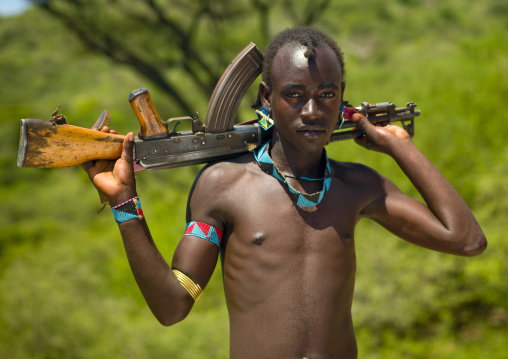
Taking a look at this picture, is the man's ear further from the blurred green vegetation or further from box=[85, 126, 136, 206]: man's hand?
the blurred green vegetation

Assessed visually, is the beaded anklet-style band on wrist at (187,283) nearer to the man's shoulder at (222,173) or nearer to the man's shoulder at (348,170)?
the man's shoulder at (222,173)

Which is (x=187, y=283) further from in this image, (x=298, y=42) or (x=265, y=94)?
(x=298, y=42)

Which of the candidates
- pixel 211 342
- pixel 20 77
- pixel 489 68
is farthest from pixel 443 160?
pixel 20 77

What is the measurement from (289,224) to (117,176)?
2.57 ft

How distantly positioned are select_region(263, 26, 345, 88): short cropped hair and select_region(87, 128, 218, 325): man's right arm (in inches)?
27.7

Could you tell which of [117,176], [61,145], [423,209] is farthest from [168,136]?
[423,209]

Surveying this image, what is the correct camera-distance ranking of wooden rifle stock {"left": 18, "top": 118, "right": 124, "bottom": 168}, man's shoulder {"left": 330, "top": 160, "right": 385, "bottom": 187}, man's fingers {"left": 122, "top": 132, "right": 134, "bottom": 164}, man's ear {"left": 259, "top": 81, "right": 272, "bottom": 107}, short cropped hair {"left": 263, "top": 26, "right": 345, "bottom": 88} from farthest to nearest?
1. man's shoulder {"left": 330, "top": 160, "right": 385, "bottom": 187}
2. man's ear {"left": 259, "top": 81, "right": 272, "bottom": 107}
3. short cropped hair {"left": 263, "top": 26, "right": 345, "bottom": 88}
4. man's fingers {"left": 122, "top": 132, "right": 134, "bottom": 164}
5. wooden rifle stock {"left": 18, "top": 118, "right": 124, "bottom": 168}

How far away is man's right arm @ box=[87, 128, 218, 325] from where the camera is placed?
2.31 meters

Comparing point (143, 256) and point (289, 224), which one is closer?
point (143, 256)

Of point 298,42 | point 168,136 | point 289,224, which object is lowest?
point 289,224

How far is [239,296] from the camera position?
8.39 ft

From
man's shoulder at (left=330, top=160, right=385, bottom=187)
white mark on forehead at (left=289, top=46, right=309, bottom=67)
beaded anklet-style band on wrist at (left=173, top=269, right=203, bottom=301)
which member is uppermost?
white mark on forehead at (left=289, top=46, right=309, bottom=67)

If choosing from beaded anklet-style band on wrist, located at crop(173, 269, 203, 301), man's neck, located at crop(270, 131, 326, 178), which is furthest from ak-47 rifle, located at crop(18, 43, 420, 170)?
beaded anklet-style band on wrist, located at crop(173, 269, 203, 301)

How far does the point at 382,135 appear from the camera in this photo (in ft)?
9.25
